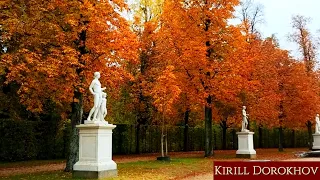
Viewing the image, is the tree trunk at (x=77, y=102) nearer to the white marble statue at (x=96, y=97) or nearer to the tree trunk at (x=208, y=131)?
the white marble statue at (x=96, y=97)

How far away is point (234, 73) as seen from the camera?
78.9 ft

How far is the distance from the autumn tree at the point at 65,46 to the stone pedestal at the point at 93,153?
2142 mm

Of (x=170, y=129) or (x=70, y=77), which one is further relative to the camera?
(x=170, y=129)

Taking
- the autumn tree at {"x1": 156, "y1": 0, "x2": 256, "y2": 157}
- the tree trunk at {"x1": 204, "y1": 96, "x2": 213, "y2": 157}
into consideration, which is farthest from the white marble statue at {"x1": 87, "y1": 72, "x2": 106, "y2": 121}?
the tree trunk at {"x1": 204, "y1": 96, "x2": 213, "y2": 157}

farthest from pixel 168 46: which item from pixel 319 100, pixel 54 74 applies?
pixel 319 100

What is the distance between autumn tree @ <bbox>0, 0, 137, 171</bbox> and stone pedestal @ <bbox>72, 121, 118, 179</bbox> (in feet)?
7.03

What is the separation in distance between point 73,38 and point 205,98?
1080 cm

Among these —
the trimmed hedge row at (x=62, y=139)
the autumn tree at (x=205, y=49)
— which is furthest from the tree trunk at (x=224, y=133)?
the autumn tree at (x=205, y=49)

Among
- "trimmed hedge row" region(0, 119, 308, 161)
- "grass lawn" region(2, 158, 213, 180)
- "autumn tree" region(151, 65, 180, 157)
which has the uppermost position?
"autumn tree" region(151, 65, 180, 157)

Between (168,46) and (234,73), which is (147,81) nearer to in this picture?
(168,46)

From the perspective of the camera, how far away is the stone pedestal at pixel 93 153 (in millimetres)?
13234

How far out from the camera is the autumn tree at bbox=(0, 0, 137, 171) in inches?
563

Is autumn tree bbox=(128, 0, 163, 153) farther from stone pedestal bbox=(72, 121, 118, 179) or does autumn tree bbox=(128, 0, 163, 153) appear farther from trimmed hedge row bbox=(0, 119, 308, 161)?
stone pedestal bbox=(72, 121, 118, 179)

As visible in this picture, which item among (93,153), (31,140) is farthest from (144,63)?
(93,153)
